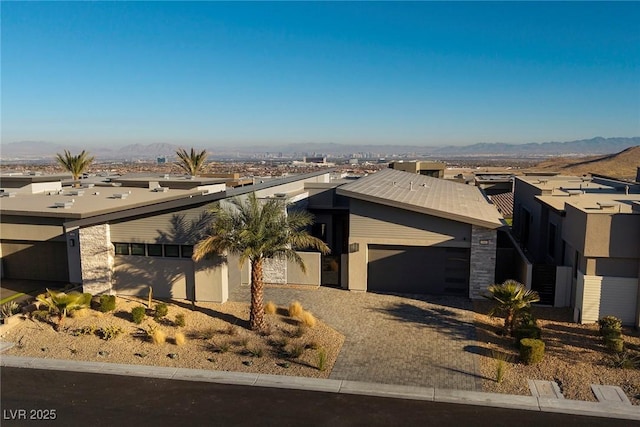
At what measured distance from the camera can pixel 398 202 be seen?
66.0 ft

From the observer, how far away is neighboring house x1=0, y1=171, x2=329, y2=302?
19.3 m

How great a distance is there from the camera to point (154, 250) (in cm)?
1995

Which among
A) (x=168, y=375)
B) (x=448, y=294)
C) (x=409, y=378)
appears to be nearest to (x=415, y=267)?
(x=448, y=294)

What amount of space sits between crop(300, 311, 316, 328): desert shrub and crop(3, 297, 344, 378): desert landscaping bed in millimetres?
144

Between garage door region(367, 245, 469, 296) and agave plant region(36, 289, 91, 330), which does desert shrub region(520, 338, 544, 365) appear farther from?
agave plant region(36, 289, 91, 330)

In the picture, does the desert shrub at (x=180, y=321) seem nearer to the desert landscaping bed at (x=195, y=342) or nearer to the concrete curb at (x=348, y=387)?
the desert landscaping bed at (x=195, y=342)

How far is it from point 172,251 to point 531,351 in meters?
13.3

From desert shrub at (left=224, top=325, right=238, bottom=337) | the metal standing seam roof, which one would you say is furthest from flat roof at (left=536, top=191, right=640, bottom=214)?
desert shrub at (left=224, top=325, right=238, bottom=337)

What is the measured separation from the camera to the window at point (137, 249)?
20.0 metres

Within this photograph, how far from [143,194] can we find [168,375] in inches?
616

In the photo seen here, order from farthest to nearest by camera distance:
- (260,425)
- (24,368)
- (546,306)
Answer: (546,306)
(24,368)
(260,425)

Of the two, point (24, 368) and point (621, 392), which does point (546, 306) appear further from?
point (24, 368)

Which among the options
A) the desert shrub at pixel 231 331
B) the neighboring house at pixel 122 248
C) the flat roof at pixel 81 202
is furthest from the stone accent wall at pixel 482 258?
the flat roof at pixel 81 202

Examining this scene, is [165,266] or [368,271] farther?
[368,271]
